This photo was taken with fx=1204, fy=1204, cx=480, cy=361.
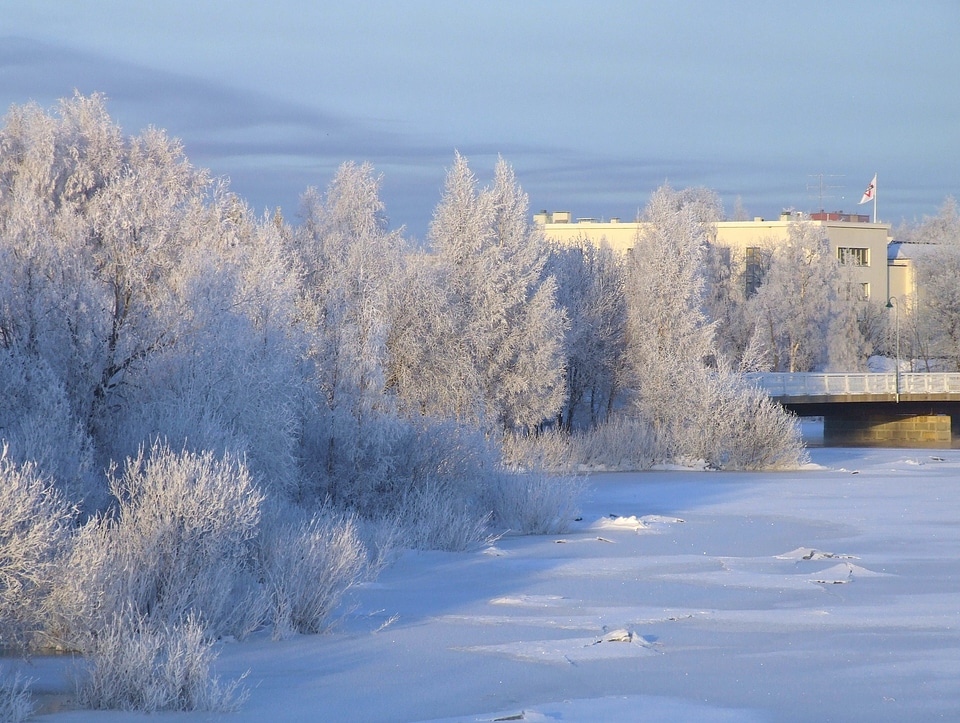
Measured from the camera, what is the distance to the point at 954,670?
945 centimetres

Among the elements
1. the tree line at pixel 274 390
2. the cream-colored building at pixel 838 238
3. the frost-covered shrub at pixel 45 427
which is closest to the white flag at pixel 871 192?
the cream-colored building at pixel 838 238

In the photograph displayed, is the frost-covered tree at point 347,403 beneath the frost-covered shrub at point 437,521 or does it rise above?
above

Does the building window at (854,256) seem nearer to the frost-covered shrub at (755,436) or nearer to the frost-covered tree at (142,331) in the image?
the frost-covered shrub at (755,436)

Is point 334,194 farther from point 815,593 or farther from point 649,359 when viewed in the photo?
point 815,593

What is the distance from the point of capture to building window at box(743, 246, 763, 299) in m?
69.1

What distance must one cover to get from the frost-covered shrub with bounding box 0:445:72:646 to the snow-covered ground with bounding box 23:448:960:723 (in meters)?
0.41

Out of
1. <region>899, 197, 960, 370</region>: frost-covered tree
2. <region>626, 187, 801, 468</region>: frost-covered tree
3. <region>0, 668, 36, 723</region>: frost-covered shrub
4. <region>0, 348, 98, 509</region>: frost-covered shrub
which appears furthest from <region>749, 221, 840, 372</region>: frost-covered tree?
<region>0, 668, 36, 723</region>: frost-covered shrub

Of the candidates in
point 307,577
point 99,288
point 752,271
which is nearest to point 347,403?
point 99,288

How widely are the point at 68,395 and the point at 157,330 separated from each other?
1.43 meters

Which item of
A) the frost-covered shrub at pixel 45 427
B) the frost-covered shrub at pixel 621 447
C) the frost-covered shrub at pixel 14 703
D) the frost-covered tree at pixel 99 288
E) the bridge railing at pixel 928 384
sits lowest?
the frost-covered shrub at pixel 621 447

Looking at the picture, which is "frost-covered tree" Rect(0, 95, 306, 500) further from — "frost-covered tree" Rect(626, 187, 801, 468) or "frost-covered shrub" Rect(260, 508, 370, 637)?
"frost-covered tree" Rect(626, 187, 801, 468)

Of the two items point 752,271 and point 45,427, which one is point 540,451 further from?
point 752,271

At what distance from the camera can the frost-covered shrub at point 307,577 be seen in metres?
10.6

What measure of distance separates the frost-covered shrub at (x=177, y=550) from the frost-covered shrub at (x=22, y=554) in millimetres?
305
